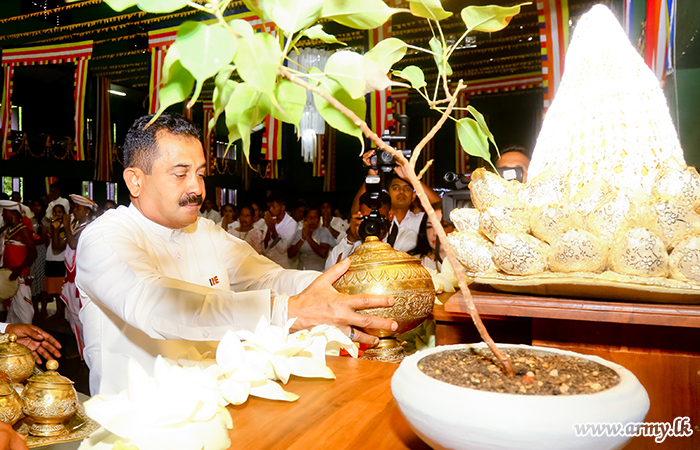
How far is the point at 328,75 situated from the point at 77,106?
6.78 meters

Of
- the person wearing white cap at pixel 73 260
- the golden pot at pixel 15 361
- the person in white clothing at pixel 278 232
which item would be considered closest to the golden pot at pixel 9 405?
the golden pot at pixel 15 361

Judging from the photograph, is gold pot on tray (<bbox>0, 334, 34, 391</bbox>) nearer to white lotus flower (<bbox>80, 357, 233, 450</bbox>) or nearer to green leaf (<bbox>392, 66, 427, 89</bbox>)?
white lotus flower (<bbox>80, 357, 233, 450</bbox>)

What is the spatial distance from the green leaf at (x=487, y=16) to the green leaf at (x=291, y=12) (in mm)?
221

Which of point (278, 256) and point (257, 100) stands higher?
point (257, 100)

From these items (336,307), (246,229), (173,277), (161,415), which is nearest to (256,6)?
(161,415)

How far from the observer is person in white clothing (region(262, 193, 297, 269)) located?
21.3ft

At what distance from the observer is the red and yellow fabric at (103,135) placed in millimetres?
A: 10719

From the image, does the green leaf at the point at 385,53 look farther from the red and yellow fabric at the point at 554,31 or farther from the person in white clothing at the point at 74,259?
the person in white clothing at the point at 74,259

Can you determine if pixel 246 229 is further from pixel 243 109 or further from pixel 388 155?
pixel 243 109

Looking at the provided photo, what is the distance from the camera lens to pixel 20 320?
223 inches

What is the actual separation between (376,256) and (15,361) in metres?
1.14

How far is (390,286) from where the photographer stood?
1020mm

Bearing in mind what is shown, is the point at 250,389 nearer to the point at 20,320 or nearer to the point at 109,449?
the point at 109,449

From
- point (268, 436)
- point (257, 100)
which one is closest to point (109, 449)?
point (268, 436)
